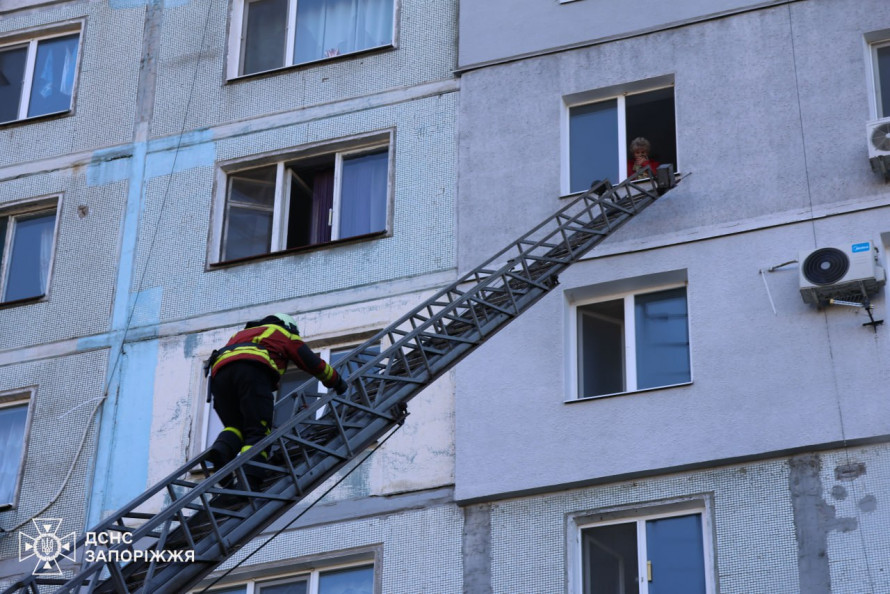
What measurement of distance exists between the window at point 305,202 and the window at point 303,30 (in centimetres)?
158

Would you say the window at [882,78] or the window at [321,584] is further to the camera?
the window at [882,78]

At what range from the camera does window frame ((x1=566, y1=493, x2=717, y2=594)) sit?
18.4 m

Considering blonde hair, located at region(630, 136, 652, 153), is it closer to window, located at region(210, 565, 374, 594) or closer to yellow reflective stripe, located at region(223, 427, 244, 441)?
window, located at region(210, 565, 374, 594)

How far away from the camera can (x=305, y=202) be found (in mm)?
23141

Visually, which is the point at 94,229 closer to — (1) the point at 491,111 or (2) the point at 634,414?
(1) the point at 491,111

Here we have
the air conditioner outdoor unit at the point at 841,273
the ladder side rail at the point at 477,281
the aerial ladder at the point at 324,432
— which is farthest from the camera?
the air conditioner outdoor unit at the point at 841,273

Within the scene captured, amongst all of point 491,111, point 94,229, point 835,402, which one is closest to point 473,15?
point 491,111

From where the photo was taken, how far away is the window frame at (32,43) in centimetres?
2502

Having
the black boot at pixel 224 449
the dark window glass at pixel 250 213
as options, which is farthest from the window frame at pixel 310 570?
the dark window glass at pixel 250 213

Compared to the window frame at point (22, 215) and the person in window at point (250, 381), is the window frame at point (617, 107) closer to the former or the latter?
the person in window at point (250, 381)

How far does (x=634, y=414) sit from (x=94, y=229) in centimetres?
784

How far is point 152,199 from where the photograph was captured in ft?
76.6

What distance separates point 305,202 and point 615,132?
4042mm

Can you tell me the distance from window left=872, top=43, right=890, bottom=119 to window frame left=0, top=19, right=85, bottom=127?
1045 centimetres
